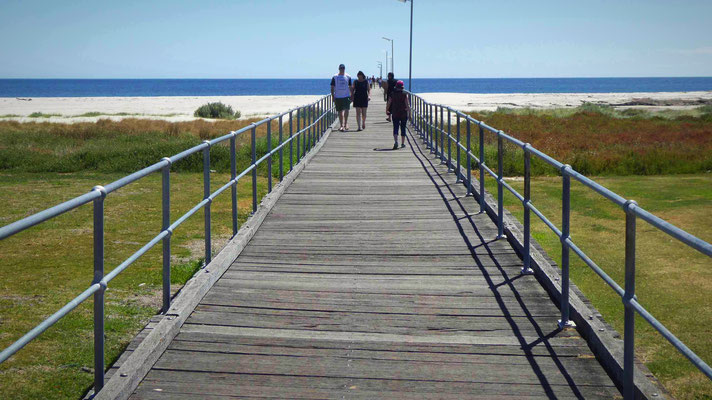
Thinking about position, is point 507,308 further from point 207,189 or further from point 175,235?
point 175,235

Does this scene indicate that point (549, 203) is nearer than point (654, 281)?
No

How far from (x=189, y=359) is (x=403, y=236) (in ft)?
13.8

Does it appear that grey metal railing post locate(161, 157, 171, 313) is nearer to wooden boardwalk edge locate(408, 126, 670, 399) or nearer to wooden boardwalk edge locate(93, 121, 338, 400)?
wooden boardwalk edge locate(93, 121, 338, 400)

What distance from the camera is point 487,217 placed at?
31.0 ft

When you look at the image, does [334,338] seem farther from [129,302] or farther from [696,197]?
[696,197]

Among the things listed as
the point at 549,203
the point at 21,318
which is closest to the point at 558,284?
the point at 21,318

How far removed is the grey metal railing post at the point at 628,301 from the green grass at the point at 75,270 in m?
3.70

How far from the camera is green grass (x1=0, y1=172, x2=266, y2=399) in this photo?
19.5 ft

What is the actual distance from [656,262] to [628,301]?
7.19 metres

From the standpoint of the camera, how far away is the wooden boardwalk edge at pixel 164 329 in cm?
414

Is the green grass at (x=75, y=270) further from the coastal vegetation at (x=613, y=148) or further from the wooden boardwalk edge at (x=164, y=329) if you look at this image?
the coastal vegetation at (x=613, y=148)

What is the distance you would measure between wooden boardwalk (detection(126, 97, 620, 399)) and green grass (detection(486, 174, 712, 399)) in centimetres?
141

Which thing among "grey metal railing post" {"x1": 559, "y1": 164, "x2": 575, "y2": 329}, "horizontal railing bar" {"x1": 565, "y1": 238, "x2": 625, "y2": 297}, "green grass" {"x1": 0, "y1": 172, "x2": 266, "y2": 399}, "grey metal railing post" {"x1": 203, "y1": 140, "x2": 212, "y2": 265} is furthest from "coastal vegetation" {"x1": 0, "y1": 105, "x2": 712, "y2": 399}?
"horizontal railing bar" {"x1": 565, "y1": 238, "x2": 625, "y2": 297}

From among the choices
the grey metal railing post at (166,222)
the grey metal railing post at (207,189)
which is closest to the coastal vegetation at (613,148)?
the grey metal railing post at (207,189)
